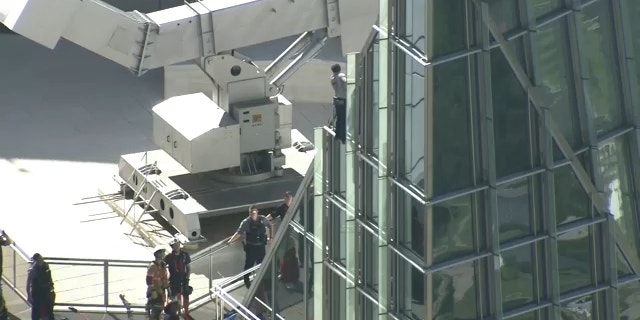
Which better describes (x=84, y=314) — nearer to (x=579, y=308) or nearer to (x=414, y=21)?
(x=579, y=308)

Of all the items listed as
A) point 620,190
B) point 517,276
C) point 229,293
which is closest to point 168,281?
point 229,293

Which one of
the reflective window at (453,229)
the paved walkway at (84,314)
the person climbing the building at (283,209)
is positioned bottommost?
the paved walkway at (84,314)

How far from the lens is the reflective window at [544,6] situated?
18897 millimetres

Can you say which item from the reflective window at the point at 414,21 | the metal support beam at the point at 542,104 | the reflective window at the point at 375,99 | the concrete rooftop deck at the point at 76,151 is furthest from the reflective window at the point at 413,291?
the concrete rooftop deck at the point at 76,151

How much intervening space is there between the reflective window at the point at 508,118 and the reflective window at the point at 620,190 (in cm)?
107

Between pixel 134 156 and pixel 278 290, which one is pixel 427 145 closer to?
pixel 278 290

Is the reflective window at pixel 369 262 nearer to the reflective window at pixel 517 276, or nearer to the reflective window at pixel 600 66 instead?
the reflective window at pixel 517 276

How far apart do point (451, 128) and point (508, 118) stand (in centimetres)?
65

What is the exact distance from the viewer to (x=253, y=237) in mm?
26359

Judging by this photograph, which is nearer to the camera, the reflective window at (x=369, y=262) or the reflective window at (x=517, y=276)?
the reflective window at (x=517, y=276)

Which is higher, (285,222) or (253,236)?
(285,222)

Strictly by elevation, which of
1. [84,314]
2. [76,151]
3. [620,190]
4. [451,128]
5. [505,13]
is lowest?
[84,314]

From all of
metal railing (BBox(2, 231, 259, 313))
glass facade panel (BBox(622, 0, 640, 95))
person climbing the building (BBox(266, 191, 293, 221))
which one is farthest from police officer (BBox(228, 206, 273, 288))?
glass facade panel (BBox(622, 0, 640, 95))

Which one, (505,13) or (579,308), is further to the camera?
(579,308)
